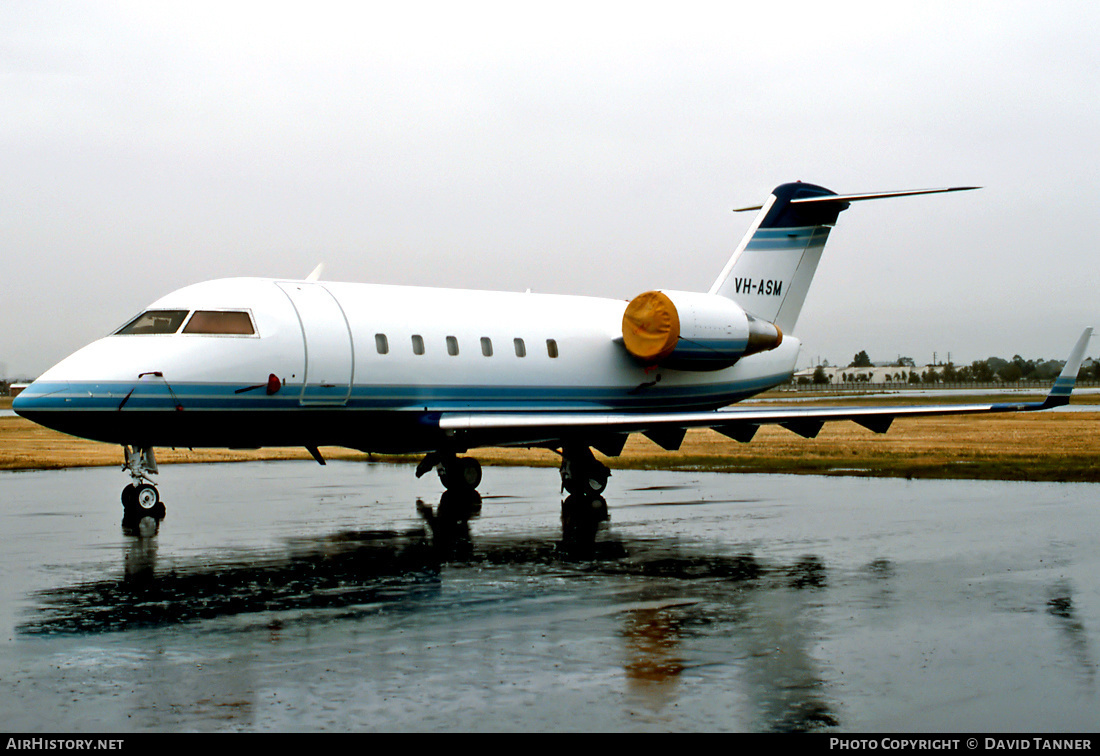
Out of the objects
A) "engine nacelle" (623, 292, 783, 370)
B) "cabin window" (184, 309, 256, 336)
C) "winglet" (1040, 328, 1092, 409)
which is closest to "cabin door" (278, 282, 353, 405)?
"cabin window" (184, 309, 256, 336)

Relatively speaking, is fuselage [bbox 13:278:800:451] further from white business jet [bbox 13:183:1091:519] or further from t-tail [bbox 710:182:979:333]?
A: t-tail [bbox 710:182:979:333]

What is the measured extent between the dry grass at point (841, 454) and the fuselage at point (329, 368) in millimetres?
6880

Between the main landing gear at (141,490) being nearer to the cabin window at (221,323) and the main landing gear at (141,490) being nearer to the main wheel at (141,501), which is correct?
the main wheel at (141,501)

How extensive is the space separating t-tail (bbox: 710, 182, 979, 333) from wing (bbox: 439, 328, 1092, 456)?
5.59 metres

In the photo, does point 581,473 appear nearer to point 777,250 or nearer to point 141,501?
point 141,501

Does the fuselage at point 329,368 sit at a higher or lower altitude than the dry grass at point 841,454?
higher

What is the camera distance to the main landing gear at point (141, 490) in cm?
1616

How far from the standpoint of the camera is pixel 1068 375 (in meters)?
16.8

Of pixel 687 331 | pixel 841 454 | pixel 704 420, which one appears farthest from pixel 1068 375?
pixel 841 454

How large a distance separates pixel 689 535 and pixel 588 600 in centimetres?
466

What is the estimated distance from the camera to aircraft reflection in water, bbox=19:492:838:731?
300 inches

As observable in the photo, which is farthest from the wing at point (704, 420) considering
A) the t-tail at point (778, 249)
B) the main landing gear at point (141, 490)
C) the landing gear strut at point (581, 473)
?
the t-tail at point (778, 249)

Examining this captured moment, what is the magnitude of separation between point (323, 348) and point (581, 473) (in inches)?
194

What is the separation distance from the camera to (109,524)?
15.8 meters
